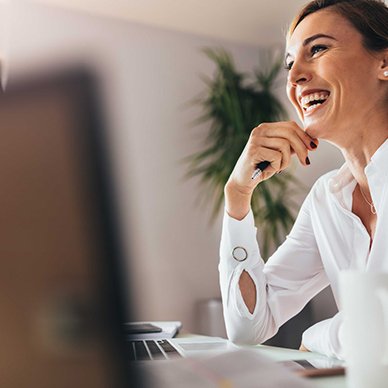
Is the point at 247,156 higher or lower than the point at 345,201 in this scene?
higher

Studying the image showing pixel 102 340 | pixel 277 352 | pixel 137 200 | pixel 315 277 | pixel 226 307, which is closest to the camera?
pixel 102 340

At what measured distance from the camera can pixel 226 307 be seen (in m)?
1.23

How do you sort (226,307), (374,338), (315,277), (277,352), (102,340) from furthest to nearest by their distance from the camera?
(315,277)
(226,307)
(277,352)
(374,338)
(102,340)

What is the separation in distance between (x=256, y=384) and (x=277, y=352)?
0.52 metres

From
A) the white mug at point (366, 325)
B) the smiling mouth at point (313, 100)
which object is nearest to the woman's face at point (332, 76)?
the smiling mouth at point (313, 100)

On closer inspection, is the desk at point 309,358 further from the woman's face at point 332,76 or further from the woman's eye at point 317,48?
the woman's eye at point 317,48

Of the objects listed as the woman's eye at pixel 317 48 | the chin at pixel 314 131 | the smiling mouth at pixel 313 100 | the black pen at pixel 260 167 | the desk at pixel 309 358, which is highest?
the woman's eye at pixel 317 48

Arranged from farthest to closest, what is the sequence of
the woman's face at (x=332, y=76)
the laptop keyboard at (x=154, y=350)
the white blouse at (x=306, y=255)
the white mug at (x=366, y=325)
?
the woman's face at (x=332, y=76)
the white blouse at (x=306, y=255)
the laptop keyboard at (x=154, y=350)
the white mug at (x=366, y=325)

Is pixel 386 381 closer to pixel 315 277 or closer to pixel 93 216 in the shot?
pixel 93 216

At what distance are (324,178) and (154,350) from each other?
28.1 inches

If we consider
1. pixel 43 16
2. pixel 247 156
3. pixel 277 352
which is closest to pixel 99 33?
pixel 43 16

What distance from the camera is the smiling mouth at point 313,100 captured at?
1.31 meters

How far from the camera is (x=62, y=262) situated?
1.17 ft

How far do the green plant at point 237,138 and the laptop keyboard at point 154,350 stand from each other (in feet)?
7.56
